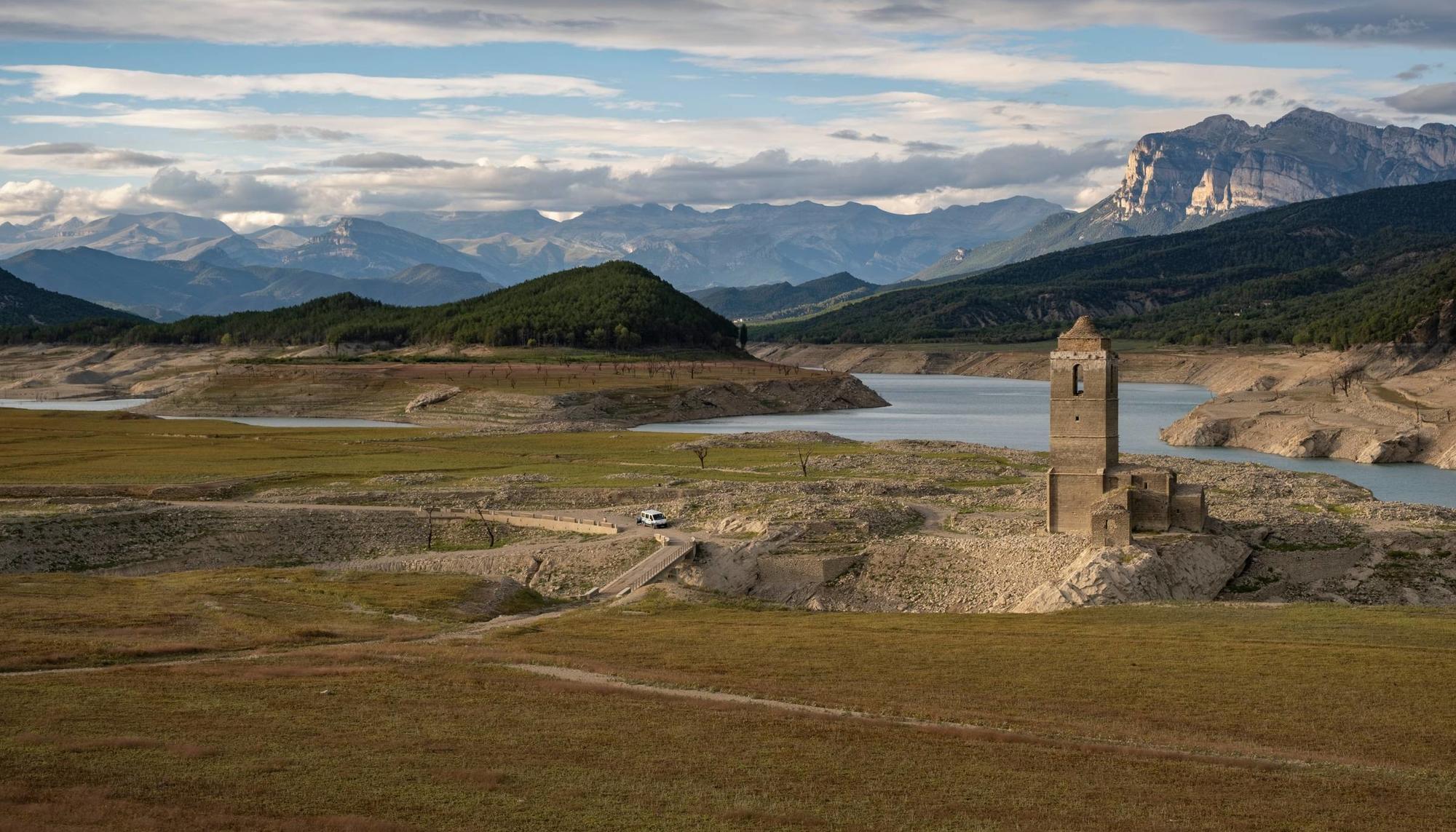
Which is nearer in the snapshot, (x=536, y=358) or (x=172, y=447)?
(x=172, y=447)

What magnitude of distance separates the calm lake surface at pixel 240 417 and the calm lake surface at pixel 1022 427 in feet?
91.9

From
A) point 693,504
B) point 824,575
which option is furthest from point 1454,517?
point 693,504

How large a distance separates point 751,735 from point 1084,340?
31904 millimetres

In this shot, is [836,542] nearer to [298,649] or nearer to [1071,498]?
[1071,498]

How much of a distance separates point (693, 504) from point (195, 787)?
142 ft

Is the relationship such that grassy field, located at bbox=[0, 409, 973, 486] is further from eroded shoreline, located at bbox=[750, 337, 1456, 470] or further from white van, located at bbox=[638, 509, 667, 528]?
eroded shoreline, located at bbox=[750, 337, 1456, 470]

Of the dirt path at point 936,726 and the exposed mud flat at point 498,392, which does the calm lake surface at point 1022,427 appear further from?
the dirt path at point 936,726

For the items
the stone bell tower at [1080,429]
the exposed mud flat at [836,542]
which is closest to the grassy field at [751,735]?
the exposed mud flat at [836,542]

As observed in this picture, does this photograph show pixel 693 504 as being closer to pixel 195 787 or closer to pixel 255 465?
pixel 255 465

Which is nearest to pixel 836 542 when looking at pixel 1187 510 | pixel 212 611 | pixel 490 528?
pixel 1187 510

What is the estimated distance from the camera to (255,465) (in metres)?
84.6

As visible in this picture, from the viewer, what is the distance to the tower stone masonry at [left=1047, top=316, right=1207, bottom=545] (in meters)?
51.2

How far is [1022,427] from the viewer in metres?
132

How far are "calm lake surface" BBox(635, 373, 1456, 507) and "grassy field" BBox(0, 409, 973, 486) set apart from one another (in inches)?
743
